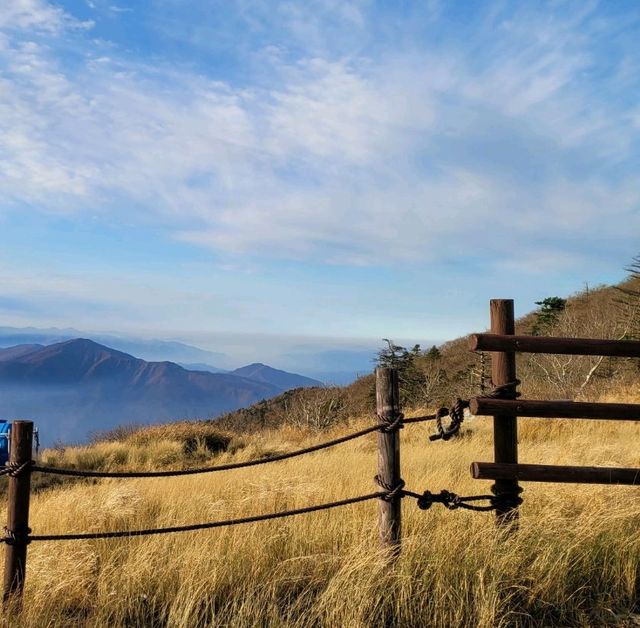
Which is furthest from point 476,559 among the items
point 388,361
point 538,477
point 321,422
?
point 388,361

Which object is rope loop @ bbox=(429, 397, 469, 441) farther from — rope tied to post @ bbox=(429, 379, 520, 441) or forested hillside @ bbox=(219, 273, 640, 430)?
forested hillside @ bbox=(219, 273, 640, 430)

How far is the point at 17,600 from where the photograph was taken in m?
3.70

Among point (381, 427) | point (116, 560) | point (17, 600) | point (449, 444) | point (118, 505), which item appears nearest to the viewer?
point (17, 600)

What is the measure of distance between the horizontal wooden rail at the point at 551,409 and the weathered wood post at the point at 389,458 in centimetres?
58

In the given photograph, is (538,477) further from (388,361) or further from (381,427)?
(388,361)

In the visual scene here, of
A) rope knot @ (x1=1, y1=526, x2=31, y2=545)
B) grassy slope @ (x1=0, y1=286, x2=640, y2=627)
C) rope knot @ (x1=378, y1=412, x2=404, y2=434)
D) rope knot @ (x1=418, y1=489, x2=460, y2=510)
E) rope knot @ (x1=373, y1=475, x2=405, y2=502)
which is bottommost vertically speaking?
grassy slope @ (x1=0, y1=286, x2=640, y2=627)

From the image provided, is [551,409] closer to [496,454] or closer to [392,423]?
[496,454]

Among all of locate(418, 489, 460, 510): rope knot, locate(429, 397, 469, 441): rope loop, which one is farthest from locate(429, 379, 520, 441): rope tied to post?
locate(418, 489, 460, 510): rope knot

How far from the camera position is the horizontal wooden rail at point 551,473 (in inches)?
169

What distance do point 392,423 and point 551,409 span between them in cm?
119

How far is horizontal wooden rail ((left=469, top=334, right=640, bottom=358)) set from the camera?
4.29 metres

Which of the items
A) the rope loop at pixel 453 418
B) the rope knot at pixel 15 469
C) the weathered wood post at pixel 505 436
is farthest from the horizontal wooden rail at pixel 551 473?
the rope knot at pixel 15 469

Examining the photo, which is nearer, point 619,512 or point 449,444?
point 619,512

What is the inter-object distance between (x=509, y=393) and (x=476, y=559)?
1190 millimetres
